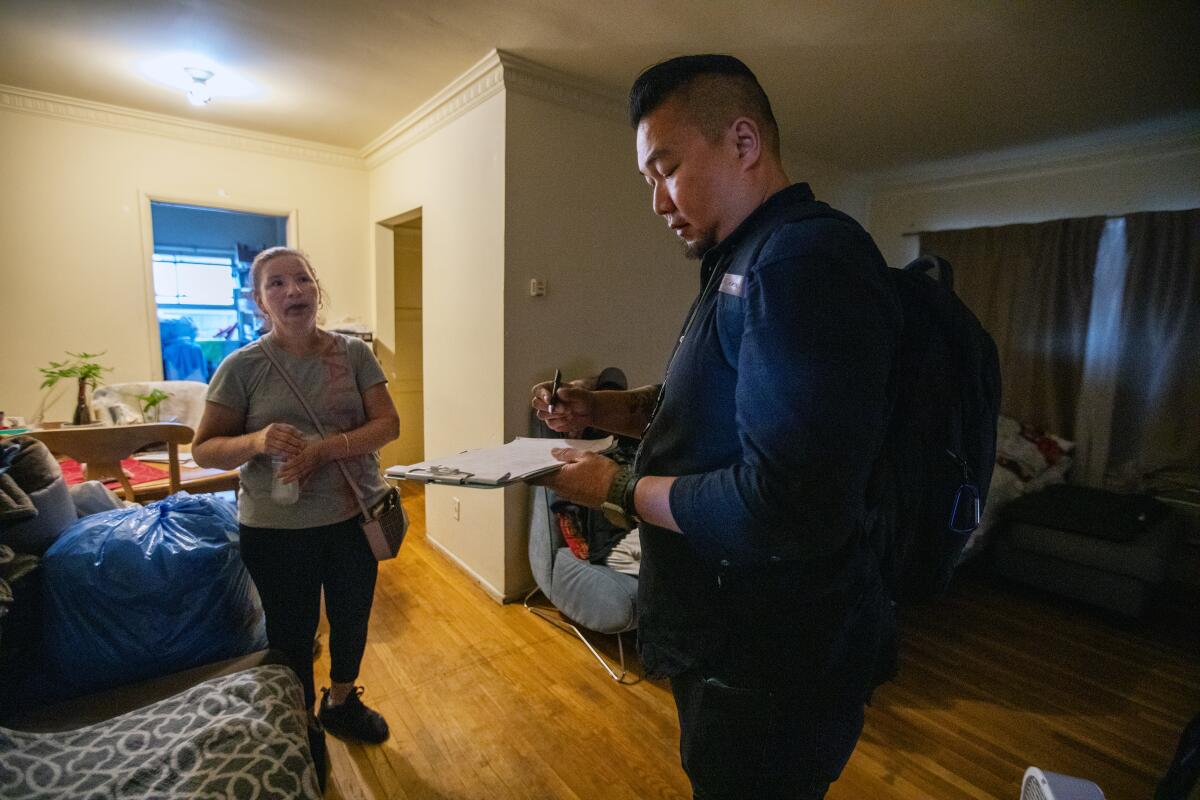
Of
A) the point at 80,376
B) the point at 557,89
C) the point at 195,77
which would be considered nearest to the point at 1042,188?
the point at 557,89

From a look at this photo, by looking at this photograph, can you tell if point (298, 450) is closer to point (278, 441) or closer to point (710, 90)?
point (278, 441)

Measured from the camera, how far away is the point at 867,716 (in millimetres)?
1991

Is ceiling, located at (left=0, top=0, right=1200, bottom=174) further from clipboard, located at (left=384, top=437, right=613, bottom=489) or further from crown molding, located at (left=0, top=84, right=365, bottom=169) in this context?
clipboard, located at (left=384, top=437, right=613, bottom=489)

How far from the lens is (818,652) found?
2.45 ft

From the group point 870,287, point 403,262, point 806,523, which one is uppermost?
point 403,262

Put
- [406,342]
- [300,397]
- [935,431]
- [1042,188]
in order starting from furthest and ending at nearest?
1. [406,342]
2. [1042,188]
3. [300,397]
4. [935,431]

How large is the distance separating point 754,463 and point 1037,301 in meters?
4.07

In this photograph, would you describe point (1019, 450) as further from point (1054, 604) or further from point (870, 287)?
point (870, 287)

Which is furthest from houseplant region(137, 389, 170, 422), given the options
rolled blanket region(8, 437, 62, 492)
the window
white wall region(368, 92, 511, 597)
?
the window

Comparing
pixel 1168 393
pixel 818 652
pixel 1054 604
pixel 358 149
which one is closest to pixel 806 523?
pixel 818 652

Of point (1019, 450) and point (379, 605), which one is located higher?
point (1019, 450)

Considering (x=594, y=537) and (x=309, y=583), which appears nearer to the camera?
(x=309, y=583)

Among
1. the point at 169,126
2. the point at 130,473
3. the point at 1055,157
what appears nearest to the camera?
the point at 130,473

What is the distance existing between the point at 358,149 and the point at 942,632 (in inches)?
174
